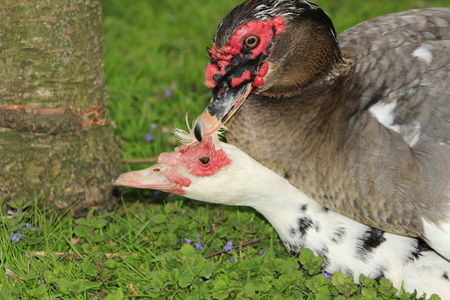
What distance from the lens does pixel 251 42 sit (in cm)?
292

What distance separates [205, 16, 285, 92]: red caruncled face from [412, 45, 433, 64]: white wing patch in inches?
26.2

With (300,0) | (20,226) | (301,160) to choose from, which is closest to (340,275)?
(301,160)

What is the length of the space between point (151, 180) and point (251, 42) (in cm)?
80

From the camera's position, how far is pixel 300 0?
3.03 m

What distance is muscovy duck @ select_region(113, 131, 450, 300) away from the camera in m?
3.08

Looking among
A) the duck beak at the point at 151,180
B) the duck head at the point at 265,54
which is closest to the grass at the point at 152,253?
the duck beak at the point at 151,180

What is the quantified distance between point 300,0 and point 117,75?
246 cm

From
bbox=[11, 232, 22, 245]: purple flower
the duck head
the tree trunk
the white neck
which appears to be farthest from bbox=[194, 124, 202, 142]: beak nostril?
bbox=[11, 232, 22, 245]: purple flower

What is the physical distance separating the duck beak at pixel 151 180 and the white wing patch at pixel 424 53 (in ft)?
4.22

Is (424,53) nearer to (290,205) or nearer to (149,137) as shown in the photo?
(290,205)

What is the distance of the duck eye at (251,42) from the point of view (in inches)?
114

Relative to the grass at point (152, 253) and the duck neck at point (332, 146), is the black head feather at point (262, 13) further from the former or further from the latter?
the grass at point (152, 253)

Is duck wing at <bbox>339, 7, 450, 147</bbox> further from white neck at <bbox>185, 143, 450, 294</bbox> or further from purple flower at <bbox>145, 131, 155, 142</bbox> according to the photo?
purple flower at <bbox>145, 131, 155, 142</bbox>

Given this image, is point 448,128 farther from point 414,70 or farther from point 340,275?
point 340,275
